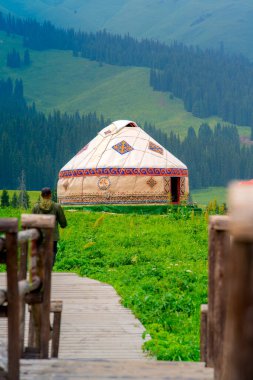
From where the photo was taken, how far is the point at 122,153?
30.5 m

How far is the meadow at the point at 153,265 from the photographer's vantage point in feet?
24.8

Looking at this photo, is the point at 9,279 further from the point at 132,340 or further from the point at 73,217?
the point at 73,217

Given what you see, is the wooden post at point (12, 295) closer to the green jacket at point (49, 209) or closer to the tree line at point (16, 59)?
the green jacket at point (49, 209)

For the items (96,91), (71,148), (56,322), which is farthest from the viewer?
(96,91)

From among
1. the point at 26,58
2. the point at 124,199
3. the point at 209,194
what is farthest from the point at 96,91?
the point at 124,199

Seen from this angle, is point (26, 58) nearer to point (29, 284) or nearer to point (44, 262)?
point (44, 262)

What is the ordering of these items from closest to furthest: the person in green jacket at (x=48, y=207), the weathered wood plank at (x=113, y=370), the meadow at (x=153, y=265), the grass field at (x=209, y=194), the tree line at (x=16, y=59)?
the weathered wood plank at (x=113, y=370) → the meadow at (x=153, y=265) → the person in green jacket at (x=48, y=207) → the grass field at (x=209, y=194) → the tree line at (x=16, y=59)

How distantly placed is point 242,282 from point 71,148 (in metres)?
126

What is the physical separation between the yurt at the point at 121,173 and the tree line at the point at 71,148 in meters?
82.0

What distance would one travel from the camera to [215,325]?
13.8 feet

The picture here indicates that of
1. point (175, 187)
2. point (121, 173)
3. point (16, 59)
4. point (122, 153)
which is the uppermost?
point (16, 59)

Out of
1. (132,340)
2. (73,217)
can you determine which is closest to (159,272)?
(132,340)

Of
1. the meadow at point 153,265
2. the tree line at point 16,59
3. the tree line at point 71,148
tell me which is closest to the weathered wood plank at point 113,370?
the meadow at point 153,265

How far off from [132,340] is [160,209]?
21568mm
